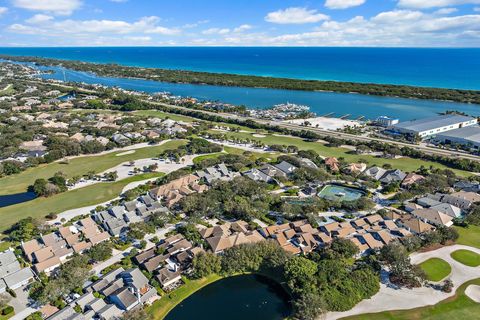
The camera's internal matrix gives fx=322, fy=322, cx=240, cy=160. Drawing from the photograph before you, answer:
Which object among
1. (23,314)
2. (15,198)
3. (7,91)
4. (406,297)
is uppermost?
(7,91)

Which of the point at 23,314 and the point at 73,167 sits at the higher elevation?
the point at 73,167

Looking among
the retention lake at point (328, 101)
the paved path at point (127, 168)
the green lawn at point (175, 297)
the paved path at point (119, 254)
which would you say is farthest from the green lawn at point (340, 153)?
the green lawn at point (175, 297)

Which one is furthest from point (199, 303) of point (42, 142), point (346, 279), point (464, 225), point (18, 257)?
point (42, 142)

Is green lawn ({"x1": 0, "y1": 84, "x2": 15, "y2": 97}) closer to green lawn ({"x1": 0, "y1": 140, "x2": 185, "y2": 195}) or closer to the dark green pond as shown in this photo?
green lawn ({"x1": 0, "y1": 140, "x2": 185, "y2": 195})

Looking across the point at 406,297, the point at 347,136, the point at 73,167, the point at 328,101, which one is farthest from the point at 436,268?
the point at 328,101

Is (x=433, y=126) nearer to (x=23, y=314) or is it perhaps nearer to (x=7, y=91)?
(x=23, y=314)

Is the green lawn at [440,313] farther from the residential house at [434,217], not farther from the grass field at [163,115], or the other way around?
the grass field at [163,115]
